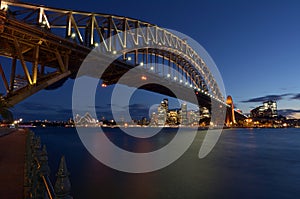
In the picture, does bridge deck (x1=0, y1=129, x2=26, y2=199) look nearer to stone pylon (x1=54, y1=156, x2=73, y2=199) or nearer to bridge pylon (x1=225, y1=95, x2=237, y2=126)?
stone pylon (x1=54, y1=156, x2=73, y2=199)

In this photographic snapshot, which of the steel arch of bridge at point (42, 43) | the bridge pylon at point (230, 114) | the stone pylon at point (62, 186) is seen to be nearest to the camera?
the stone pylon at point (62, 186)

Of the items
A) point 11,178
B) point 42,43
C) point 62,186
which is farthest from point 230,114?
point 62,186

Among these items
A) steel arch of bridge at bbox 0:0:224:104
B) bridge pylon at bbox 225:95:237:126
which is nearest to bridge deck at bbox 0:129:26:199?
steel arch of bridge at bbox 0:0:224:104

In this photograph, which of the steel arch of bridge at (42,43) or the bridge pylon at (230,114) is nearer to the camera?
the steel arch of bridge at (42,43)

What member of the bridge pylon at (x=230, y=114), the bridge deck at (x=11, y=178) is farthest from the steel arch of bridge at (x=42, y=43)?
the bridge pylon at (x=230, y=114)

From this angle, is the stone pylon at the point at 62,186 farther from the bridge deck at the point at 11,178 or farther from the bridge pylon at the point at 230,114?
the bridge pylon at the point at 230,114

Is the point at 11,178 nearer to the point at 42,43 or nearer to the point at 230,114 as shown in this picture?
the point at 42,43

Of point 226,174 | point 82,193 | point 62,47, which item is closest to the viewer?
point 82,193

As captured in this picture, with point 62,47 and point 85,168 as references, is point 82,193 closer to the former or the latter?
point 85,168

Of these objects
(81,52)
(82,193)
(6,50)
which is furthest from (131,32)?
(82,193)

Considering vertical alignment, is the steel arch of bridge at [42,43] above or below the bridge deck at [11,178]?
above

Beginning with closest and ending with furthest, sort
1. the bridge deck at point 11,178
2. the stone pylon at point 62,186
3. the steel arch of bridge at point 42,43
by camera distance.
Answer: the stone pylon at point 62,186 → the bridge deck at point 11,178 → the steel arch of bridge at point 42,43
